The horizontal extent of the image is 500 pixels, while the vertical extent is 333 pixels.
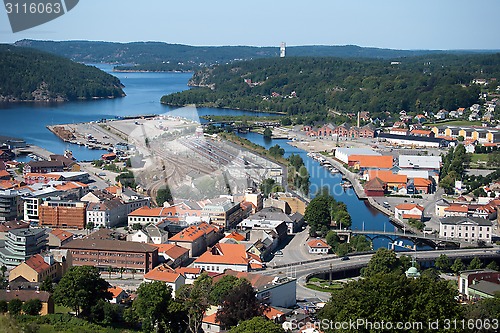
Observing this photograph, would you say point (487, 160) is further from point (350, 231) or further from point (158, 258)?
point (158, 258)

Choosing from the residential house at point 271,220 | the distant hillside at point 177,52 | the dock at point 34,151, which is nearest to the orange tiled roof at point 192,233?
the residential house at point 271,220

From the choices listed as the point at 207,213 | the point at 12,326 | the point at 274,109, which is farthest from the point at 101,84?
the point at 12,326

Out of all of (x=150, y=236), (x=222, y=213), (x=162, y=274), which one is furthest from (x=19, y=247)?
(x=222, y=213)

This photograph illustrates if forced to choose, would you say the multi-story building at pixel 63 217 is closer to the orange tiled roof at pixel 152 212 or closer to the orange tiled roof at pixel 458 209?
the orange tiled roof at pixel 152 212

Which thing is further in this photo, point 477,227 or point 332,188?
point 332,188

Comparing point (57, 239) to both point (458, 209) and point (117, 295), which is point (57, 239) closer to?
point (117, 295)
